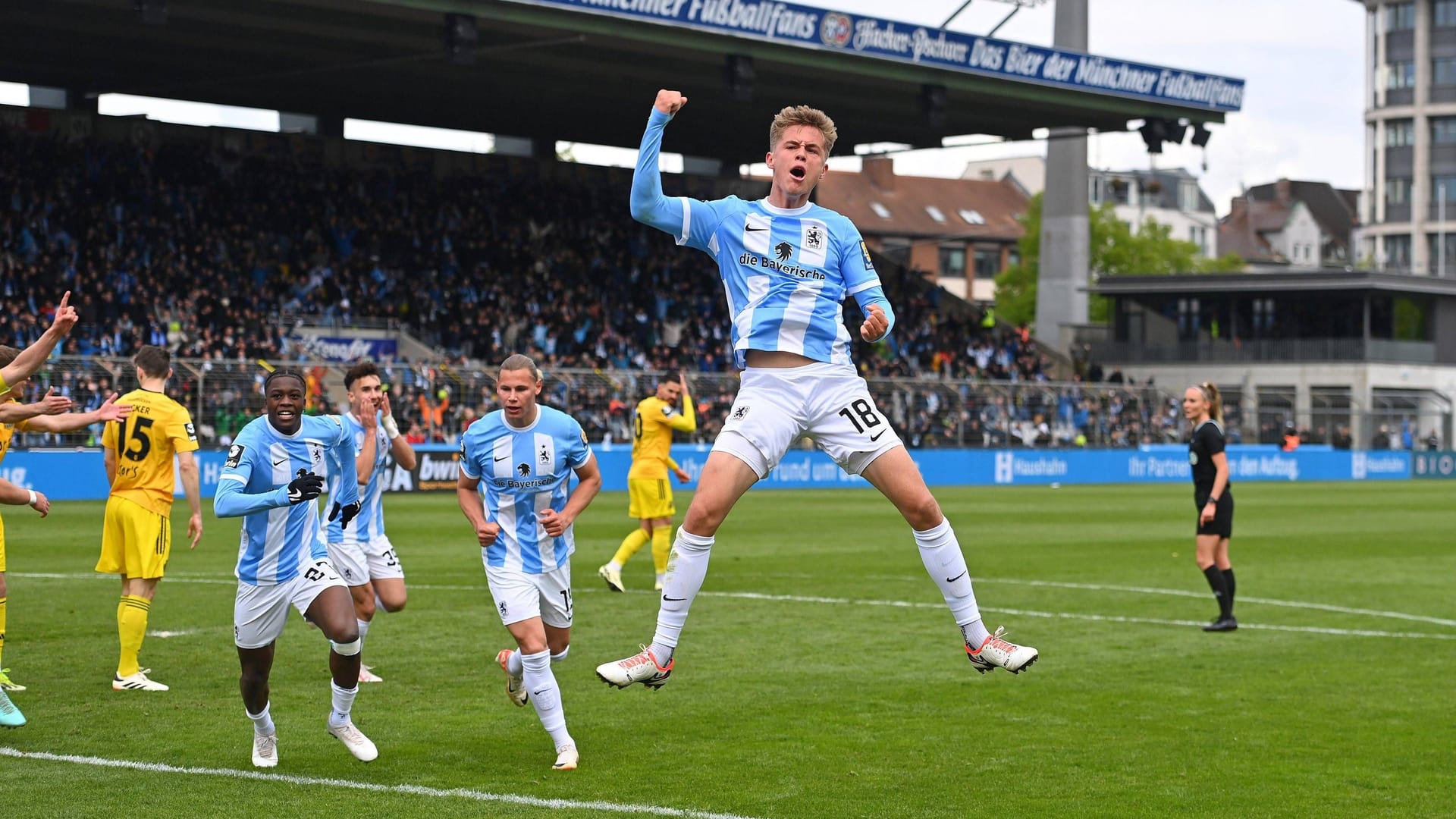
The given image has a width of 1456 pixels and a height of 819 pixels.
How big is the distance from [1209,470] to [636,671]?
9525mm

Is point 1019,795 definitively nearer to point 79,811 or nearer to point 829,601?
point 79,811

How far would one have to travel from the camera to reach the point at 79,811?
7.98 meters

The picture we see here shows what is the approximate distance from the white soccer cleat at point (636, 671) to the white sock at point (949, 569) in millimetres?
1303

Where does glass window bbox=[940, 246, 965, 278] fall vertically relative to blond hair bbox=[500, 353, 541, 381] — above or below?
above

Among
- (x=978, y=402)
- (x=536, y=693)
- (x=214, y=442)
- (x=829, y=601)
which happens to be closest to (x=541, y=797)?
(x=536, y=693)

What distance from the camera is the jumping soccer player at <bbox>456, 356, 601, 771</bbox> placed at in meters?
9.27

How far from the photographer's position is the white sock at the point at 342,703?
9.32 meters

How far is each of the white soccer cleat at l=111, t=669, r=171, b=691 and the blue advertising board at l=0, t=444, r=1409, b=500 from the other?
15449 millimetres

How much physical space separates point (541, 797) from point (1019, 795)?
2344 millimetres

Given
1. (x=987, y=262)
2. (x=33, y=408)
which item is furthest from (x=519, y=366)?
(x=987, y=262)

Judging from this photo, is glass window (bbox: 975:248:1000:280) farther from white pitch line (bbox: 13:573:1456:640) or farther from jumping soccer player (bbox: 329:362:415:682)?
jumping soccer player (bbox: 329:362:415:682)

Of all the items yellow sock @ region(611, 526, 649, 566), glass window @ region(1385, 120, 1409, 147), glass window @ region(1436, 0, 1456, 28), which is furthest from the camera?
glass window @ region(1385, 120, 1409, 147)

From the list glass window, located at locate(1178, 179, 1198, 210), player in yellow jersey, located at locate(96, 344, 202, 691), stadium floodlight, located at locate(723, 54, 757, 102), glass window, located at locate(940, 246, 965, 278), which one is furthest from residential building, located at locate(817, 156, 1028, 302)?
player in yellow jersey, located at locate(96, 344, 202, 691)

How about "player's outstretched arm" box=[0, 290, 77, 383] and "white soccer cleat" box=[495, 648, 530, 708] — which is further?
"white soccer cleat" box=[495, 648, 530, 708]
